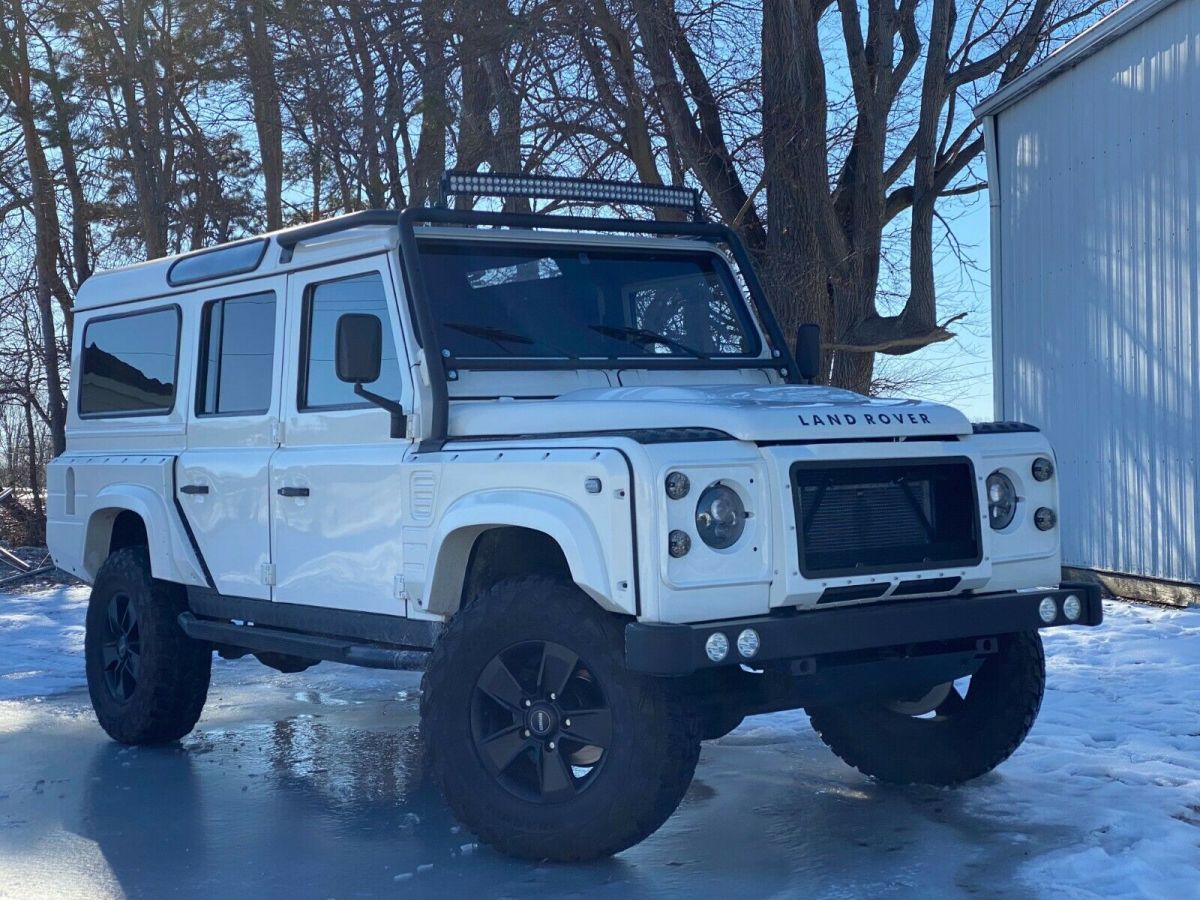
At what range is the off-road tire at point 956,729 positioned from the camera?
5711 millimetres

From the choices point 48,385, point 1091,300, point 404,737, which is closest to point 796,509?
point 404,737

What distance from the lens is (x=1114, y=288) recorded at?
36.8ft

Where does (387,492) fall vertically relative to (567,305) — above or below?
below

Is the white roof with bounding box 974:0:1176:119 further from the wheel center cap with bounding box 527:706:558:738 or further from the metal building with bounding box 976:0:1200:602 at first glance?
the wheel center cap with bounding box 527:706:558:738

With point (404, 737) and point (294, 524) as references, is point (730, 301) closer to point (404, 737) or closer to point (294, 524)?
point (294, 524)

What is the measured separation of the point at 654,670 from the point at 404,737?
10.5ft

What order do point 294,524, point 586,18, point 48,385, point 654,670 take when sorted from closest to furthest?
point 654,670 < point 294,524 < point 586,18 < point 48,385

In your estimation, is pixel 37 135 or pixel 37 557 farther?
pixel 37 135

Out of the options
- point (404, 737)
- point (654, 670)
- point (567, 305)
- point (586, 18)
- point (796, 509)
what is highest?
point (586, 18)

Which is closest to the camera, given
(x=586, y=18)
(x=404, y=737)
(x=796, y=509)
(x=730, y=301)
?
(x=796, y=509)

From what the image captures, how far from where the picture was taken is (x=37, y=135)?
1967 cm

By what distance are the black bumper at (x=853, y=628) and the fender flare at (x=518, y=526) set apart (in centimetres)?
22

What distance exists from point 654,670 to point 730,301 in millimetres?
2629

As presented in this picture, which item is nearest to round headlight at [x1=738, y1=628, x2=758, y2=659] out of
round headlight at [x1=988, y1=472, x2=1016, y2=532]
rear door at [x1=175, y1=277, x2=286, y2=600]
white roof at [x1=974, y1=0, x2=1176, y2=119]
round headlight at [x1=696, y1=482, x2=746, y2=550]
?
round headlight at [x1=696, y1=482, x2=746, y2=550]
